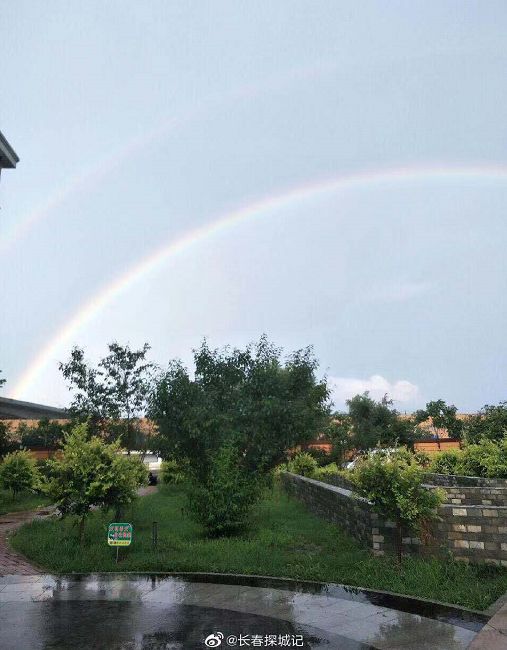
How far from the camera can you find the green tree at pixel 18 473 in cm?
2689

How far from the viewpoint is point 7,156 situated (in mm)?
38125

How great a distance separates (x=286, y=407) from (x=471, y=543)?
12.0m

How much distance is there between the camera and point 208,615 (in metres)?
8.60

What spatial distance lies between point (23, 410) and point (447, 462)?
67527 millimetres

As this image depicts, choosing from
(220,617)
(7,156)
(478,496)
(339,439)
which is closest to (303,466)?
(478,496)

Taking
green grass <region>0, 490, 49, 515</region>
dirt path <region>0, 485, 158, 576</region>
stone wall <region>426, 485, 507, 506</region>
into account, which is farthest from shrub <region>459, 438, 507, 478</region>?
green grass <region>0, 490, 49, 515</region>

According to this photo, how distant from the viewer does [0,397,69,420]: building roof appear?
73.6 metres

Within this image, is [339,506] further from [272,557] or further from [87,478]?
[87,478]

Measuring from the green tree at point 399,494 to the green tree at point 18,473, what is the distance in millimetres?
21096

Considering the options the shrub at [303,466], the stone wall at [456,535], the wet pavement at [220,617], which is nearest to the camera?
the wet pavement at [220,617]

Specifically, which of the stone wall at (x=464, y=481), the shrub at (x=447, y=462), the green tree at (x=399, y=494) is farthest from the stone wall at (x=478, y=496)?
the shrub at (x=447, y=462)

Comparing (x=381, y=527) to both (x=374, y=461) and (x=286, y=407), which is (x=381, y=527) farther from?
(x=286, y=407)

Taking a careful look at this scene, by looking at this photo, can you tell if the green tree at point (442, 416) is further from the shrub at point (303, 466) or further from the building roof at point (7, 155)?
the building roof at point (7, 155)

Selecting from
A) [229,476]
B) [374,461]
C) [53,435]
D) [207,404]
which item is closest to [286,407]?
[207,404]
